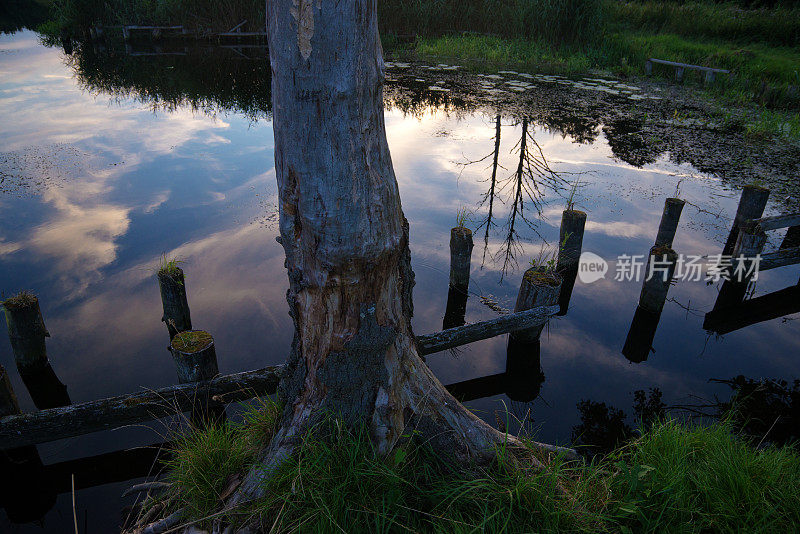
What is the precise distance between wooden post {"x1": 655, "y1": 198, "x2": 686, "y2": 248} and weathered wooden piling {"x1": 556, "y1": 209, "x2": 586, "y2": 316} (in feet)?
2.98

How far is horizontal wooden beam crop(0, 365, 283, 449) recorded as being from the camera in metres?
3.21

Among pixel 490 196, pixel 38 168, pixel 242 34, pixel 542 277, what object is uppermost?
pixel 242 34

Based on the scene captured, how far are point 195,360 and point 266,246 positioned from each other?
10.7 feet

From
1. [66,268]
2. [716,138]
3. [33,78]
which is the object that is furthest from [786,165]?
[33,78]

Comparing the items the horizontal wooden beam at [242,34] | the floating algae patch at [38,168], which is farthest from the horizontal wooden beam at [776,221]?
the horizontal wooden beam at [242,34]

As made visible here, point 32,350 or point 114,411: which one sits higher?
point 114,411

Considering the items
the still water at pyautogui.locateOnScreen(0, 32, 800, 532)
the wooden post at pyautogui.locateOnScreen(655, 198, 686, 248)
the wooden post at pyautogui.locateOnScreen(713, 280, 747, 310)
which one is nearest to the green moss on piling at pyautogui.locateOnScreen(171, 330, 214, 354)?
the still water at pyautogui.locateOnScreen(0, 32, 800, 532)

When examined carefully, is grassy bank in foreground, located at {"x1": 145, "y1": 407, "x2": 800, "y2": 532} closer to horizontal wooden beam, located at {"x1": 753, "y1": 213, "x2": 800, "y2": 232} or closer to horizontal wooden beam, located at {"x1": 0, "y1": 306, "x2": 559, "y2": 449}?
horizontal wooden beam, located at {"x1": 0, "y1": 306, "x2": 559, "y2": 449}

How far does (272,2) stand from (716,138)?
10338mm

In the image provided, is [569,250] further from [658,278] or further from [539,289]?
[539,289]

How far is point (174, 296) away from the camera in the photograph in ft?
14.4

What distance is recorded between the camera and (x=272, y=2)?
1.92 metres

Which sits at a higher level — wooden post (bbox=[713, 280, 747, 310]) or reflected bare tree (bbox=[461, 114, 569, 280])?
reflected bare tree (bbox=[461, 114, 569, 280])

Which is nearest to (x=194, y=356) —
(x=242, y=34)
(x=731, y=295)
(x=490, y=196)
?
(x=490, y=196)
